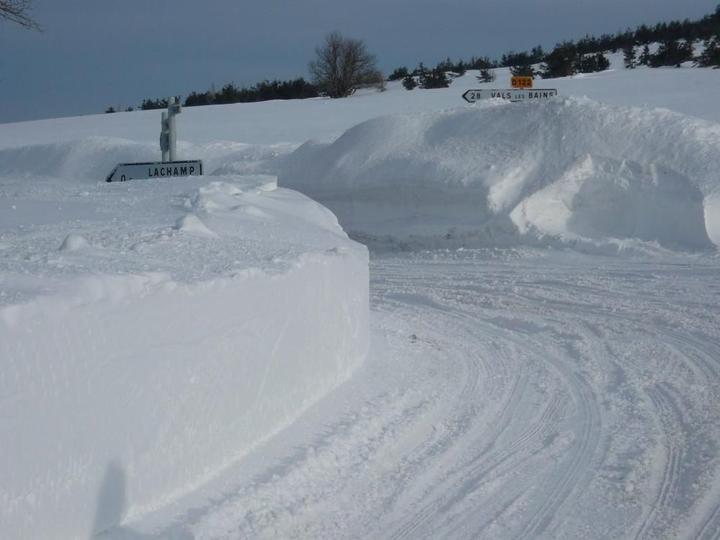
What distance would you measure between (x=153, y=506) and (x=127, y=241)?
6.59 ft

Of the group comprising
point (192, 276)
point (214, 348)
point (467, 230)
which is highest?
point (192, 276)

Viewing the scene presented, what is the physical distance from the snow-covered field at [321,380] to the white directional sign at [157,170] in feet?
4.46

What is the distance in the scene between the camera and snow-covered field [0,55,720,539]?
3.75m

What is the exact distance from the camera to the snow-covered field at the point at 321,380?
3746mm

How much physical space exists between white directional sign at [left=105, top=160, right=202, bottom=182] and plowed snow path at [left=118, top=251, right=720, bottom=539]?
11.1ft

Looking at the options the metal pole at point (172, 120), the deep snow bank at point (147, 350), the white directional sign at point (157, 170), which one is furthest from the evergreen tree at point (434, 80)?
the deep snow bank at point (147, 350)

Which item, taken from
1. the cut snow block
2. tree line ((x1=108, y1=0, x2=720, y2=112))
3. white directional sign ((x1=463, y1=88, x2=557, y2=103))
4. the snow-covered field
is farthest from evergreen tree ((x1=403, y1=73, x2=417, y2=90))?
the cut snow block

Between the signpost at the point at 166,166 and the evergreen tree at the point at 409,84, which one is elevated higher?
the evergreen tree at the point at 409,84

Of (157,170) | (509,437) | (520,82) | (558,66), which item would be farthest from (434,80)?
(509,437)

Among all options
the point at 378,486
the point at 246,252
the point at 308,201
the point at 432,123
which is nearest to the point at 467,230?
the point at 432,123

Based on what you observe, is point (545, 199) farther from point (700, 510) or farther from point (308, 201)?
point (700, 510)

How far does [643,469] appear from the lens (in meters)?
4.89

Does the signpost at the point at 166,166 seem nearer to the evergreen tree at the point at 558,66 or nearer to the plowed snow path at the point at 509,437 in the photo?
the plowed snow path at the point at 509,437

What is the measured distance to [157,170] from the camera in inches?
449
